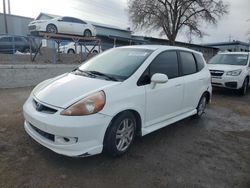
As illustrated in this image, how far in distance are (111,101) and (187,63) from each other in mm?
2352

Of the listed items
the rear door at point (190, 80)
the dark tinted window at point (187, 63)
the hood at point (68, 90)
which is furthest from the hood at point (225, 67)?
the hood at point (68, 90)

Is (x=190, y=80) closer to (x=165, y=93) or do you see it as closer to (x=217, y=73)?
(x=165, y=93)

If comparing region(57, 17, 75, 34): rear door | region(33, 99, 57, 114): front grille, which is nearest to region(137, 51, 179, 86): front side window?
region(33, 99, 57, 114): front grille

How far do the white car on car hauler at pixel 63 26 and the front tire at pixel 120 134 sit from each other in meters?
11.9

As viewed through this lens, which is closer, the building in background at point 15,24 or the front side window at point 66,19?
the front side window at point 66,19

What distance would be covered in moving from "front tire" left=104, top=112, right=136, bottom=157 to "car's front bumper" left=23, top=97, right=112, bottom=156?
4.7 inches

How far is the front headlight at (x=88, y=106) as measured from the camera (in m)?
2.91

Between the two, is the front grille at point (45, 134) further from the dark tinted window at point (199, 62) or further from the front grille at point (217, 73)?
the front grille at point (217, 73)

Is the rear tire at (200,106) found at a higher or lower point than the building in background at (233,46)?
lower

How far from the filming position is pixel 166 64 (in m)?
4.18

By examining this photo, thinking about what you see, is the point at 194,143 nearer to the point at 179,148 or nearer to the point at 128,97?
the point at 179,148

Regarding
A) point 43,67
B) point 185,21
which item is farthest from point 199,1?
point 43,67

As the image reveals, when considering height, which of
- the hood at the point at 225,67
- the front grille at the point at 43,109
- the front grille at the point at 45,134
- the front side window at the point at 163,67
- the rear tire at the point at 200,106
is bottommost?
the rear tire at the point at 200,106

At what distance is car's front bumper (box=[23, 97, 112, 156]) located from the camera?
9.34 ft
